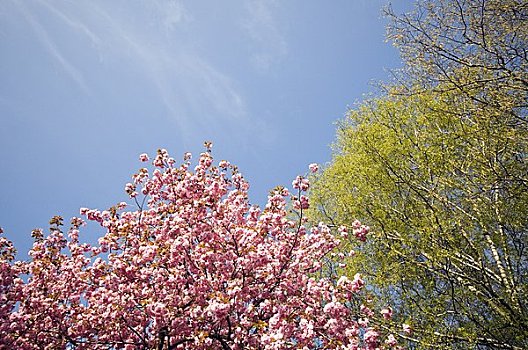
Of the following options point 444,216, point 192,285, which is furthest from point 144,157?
point 444,216

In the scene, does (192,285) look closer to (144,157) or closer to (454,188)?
(144,157)

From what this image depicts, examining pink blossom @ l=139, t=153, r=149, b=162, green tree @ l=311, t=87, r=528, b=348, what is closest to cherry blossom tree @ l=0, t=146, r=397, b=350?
pink blossom @ l=139, t=153, r=149, b=162

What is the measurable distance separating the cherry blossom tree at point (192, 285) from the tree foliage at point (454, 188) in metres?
2.60

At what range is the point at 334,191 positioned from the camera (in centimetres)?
1173

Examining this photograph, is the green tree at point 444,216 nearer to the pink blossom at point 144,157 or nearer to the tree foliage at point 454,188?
the tree foliage at point 454,188

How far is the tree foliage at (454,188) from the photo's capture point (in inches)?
271

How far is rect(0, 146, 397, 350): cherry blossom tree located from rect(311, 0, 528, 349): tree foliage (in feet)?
8.52

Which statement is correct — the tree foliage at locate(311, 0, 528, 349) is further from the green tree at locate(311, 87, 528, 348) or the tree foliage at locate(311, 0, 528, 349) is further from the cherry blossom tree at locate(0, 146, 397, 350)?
the cherry blossom tree at locate(0, 146, 397, 350)

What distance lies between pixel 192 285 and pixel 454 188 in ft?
22.0

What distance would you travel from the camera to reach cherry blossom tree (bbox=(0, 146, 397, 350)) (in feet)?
17.8

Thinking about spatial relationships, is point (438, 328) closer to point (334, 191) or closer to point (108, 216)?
point (334, 191)

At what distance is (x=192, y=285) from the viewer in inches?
235

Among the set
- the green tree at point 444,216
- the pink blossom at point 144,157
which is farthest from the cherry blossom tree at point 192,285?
the green tree at point 444,216

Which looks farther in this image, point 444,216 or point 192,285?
point 444,216
